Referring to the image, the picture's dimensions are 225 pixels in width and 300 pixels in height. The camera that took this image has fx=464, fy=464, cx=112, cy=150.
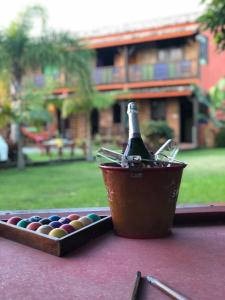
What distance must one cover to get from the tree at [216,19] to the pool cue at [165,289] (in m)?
4.23

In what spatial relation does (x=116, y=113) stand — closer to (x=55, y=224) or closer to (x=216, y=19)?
(x=216, y=19)

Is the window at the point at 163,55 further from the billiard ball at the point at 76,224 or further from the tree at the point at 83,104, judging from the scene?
the billiard ball at the point at 76,224

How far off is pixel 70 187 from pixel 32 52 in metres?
5.07

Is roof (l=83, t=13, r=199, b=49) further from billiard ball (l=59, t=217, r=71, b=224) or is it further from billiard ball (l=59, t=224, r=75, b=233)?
billiard ball (l=59, t=224, r=75, b=233)

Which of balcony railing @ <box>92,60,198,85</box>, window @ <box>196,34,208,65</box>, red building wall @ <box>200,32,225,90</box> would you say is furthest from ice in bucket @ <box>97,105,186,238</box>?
red building wall @ <box>200,32,225,90</box>

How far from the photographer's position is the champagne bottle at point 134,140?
143 cm

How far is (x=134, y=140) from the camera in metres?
1.45

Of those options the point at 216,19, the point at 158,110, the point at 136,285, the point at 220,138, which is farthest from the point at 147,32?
the point at 136,285

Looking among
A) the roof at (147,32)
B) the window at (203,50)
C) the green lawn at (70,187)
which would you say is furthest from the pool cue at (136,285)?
the window at (203,50)

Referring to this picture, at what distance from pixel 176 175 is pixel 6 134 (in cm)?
1208

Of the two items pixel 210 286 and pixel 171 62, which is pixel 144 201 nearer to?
pixel 210 286

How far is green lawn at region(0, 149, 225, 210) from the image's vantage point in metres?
6.31

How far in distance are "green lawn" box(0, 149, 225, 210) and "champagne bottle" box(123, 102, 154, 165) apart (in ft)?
15.0

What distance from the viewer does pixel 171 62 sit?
20.2 m
